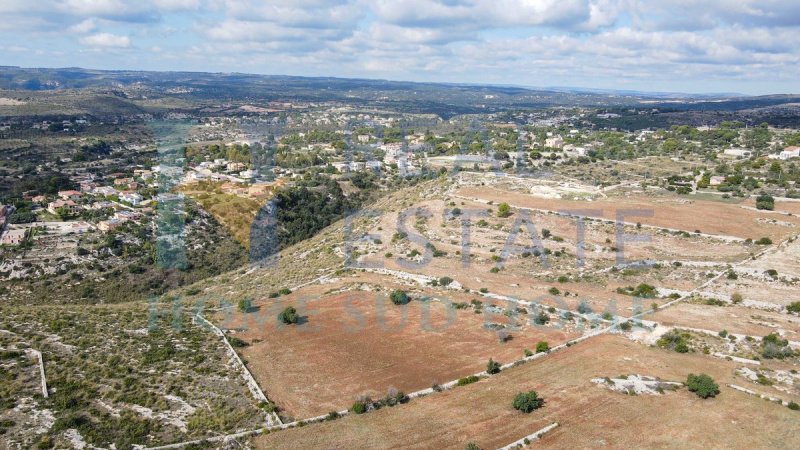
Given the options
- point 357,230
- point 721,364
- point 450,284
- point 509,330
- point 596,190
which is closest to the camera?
point 721,364

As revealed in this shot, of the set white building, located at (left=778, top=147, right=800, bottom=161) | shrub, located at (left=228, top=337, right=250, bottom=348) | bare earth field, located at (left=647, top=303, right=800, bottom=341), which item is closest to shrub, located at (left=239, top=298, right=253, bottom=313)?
shrub, located at (left=228, top=337, right=250, bottom=348)

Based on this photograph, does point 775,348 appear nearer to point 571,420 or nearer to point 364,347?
point 571,420

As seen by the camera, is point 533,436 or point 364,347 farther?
point 364,347

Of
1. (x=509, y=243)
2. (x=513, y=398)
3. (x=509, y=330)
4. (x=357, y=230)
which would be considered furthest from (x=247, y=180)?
(x=513, y=398)

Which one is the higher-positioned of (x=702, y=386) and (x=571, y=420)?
(x=702, y=386)

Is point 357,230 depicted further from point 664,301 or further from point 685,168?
point 685,168

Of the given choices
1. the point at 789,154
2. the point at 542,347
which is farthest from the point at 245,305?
the point at 789,154

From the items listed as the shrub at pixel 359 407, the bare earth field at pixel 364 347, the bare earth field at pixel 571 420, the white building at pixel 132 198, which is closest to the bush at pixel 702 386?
the bare earth field at pixel 571 420
